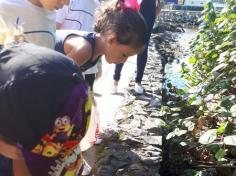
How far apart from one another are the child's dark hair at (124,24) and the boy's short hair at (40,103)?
1.34m

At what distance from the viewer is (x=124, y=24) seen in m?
2.45

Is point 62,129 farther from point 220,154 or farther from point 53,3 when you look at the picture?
point 220,154

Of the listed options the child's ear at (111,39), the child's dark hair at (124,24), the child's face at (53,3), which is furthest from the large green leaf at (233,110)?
the child's face at (53,3)

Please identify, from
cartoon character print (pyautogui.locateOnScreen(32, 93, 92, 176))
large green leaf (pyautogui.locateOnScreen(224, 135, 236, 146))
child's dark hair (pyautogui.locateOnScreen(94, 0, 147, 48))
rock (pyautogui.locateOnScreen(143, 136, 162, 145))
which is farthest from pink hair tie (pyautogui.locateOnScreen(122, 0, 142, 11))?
cartoon character print (pyautogui.locateOnScreen(32, 93, 92, 176))

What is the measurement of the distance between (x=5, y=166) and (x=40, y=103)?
341 millimetres

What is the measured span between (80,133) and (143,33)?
4.68 feet

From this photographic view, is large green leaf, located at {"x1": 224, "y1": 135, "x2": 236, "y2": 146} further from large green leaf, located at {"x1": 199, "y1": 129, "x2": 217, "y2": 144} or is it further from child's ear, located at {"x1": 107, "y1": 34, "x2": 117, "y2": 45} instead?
child's ear, located at {"x1": 107, "y1": 34, "x2": 117, "y2": 45}

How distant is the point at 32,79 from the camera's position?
1009 millimetres

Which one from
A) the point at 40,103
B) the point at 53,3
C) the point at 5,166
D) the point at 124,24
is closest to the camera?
the point at 40,103

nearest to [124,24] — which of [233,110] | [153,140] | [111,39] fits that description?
[111,39]

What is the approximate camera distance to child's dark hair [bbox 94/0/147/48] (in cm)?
240

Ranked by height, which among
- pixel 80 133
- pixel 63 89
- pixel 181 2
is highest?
pixel 63 89

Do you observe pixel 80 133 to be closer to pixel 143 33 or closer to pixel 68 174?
pixel 68 174

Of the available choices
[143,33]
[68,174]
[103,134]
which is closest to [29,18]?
[143,33]
